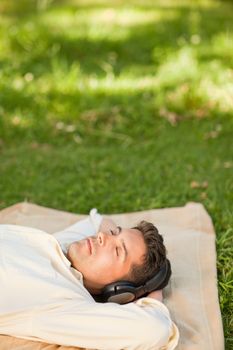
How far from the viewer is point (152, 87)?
6609mm

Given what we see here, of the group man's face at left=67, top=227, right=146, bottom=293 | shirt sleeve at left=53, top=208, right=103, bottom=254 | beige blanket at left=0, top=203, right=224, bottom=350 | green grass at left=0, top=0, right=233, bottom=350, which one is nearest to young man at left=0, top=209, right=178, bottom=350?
man's face at left=67, top=227, right=146, bottom=293

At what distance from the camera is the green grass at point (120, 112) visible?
4852 millimetres

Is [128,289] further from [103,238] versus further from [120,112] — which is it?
[120,112]

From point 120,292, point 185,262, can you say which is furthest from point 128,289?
point 185,262

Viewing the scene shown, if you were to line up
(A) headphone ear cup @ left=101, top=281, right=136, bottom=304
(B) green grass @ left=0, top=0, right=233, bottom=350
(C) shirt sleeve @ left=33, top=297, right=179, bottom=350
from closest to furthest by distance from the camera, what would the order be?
1. (C) shirt sleeve @ left=33, top=297, right=179, bottom=350
2. (A) headphone ear cup @ left=101, top=281, right=136, bottom=304
3. (B) green grass @ left=0, top=0, right=233, bottom=350

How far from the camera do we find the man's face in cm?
326

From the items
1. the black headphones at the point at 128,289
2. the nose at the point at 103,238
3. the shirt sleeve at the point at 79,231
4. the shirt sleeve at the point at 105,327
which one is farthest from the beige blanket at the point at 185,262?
the nose at the point at 103,238

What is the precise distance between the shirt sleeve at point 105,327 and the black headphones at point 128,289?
6.8 inches

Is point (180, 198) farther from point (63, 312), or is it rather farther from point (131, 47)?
point (131, 47)

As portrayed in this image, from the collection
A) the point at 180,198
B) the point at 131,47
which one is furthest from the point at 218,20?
the point at 180,198

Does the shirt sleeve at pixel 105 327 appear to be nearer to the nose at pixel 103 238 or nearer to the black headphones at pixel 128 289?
the black headphones at pixel 128 289

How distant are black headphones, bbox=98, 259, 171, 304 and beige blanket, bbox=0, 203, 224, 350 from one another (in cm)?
22

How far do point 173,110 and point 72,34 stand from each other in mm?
2136

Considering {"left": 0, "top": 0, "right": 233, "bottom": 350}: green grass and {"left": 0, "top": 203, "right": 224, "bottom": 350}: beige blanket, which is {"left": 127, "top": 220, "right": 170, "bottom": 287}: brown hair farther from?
{"left": 0, "top": 0, "right": 233, "bottom": 350}: green grass
